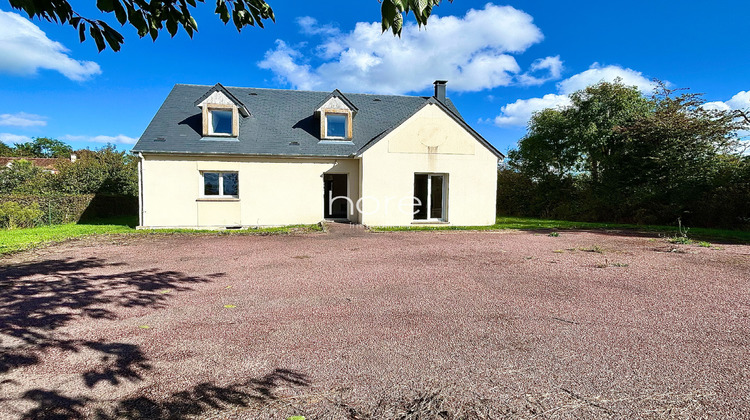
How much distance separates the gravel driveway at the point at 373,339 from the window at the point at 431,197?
7821 mm

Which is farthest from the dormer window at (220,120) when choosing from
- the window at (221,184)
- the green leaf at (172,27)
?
the green leaf at (172,27)

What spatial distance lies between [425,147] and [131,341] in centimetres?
1220

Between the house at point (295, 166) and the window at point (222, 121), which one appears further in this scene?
the window at point (222, 121)

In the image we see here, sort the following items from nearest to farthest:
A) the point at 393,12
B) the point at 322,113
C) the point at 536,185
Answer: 1. the point at 393,12
2. the point at 322,113
3. the point at 536,185

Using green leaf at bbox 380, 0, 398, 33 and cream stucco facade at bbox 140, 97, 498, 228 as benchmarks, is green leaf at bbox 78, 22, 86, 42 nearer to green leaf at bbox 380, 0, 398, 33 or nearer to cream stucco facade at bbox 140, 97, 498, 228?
green leaf at bbox 380, 0, 398, 33

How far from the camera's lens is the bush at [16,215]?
512 inches

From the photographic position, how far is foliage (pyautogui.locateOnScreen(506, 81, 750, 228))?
613 inches

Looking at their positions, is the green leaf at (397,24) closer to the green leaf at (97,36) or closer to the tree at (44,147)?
the green leaf at (97,36)

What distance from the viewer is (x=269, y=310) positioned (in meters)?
4.46

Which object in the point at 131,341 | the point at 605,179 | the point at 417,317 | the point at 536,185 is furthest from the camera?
the point at 536,185

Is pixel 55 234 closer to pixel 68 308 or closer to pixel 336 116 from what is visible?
pixel 68 308

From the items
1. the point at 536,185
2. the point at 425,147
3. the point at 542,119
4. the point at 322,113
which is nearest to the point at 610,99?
the point at 542,119

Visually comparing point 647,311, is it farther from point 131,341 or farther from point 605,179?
point 605,179

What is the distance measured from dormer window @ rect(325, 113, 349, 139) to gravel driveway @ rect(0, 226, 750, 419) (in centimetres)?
973
